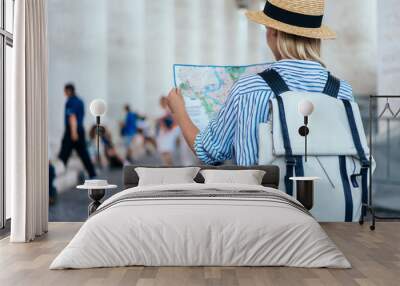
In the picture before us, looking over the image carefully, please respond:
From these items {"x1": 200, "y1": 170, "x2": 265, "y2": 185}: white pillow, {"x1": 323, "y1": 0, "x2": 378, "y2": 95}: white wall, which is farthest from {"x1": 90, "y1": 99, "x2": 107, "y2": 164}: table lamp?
{"x1": 323, "y1": 0, "x2": 378, "y2": 95}: white wall

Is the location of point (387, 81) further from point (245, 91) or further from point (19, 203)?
point (19, 203)

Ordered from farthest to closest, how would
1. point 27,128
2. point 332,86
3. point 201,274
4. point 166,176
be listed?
point 332,86
point 166,176
point 27,128
point 201,274

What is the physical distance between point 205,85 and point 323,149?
4.97 ft

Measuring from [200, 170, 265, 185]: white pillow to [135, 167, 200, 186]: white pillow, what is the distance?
0.22 m

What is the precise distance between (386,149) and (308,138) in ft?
3.16

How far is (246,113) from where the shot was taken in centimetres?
674

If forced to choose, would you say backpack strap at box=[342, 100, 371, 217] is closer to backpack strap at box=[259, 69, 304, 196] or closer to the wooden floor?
backpack strap at box=[259, 69, 304, 196]

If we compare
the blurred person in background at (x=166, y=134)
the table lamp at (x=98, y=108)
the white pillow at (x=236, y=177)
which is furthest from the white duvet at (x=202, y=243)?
the blurred person in background at (x=166, y=134)

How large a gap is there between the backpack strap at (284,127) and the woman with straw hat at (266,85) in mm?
57

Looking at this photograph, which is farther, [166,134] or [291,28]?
[166,134]

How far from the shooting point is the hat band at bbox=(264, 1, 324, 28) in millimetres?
6738

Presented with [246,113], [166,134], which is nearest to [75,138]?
[166,134]

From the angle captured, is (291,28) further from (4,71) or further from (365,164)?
(4,71)

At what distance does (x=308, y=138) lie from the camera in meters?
6.70
